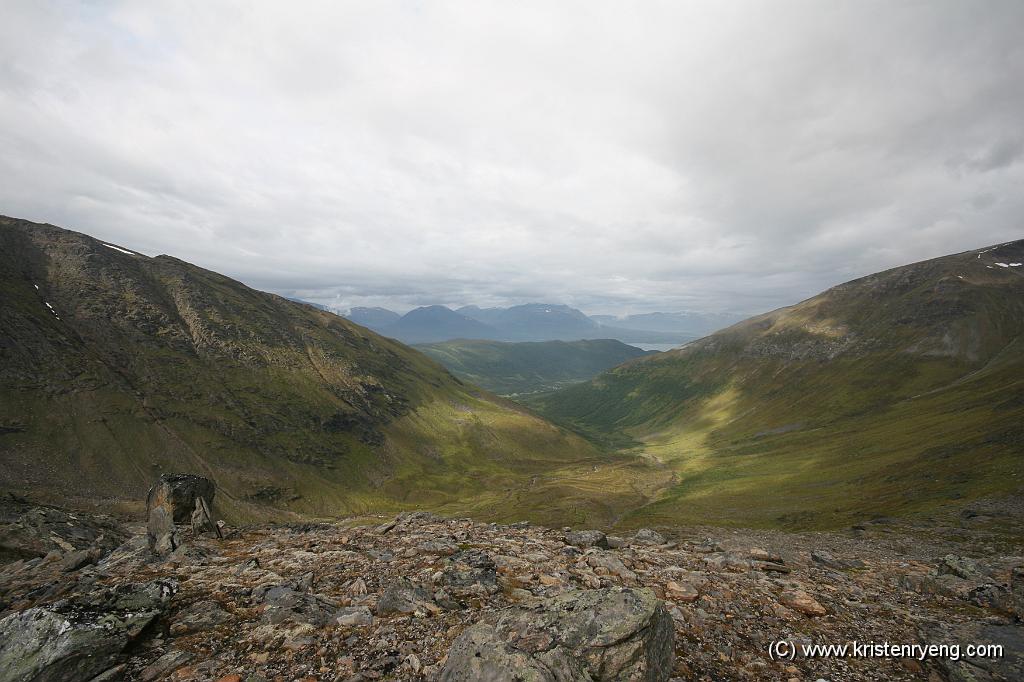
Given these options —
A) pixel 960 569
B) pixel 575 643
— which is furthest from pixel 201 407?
pixel 960 569

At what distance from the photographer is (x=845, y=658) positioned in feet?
44.9

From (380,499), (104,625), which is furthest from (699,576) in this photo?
(380,499)

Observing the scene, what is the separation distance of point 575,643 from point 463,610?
6802mm

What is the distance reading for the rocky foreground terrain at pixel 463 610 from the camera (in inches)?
427

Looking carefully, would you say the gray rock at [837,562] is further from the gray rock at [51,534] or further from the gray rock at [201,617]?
the gray rock at [51,534]

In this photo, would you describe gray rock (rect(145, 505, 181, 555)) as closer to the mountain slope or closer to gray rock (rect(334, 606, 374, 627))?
gray rock (rect(334, 606, 374, 627))

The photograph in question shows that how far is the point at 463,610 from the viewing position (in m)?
15.9

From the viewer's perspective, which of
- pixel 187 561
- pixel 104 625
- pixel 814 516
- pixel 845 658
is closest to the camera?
pixel 104 625

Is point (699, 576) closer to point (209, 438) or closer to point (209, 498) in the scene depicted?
point (209, 498)

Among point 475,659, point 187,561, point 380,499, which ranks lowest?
point 380,499

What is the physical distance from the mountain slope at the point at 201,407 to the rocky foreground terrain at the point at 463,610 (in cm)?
7492

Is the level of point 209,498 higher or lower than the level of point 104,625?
lower

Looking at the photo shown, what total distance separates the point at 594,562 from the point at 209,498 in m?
32.6

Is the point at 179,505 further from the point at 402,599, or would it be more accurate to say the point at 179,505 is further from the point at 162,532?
the point at 402,599
